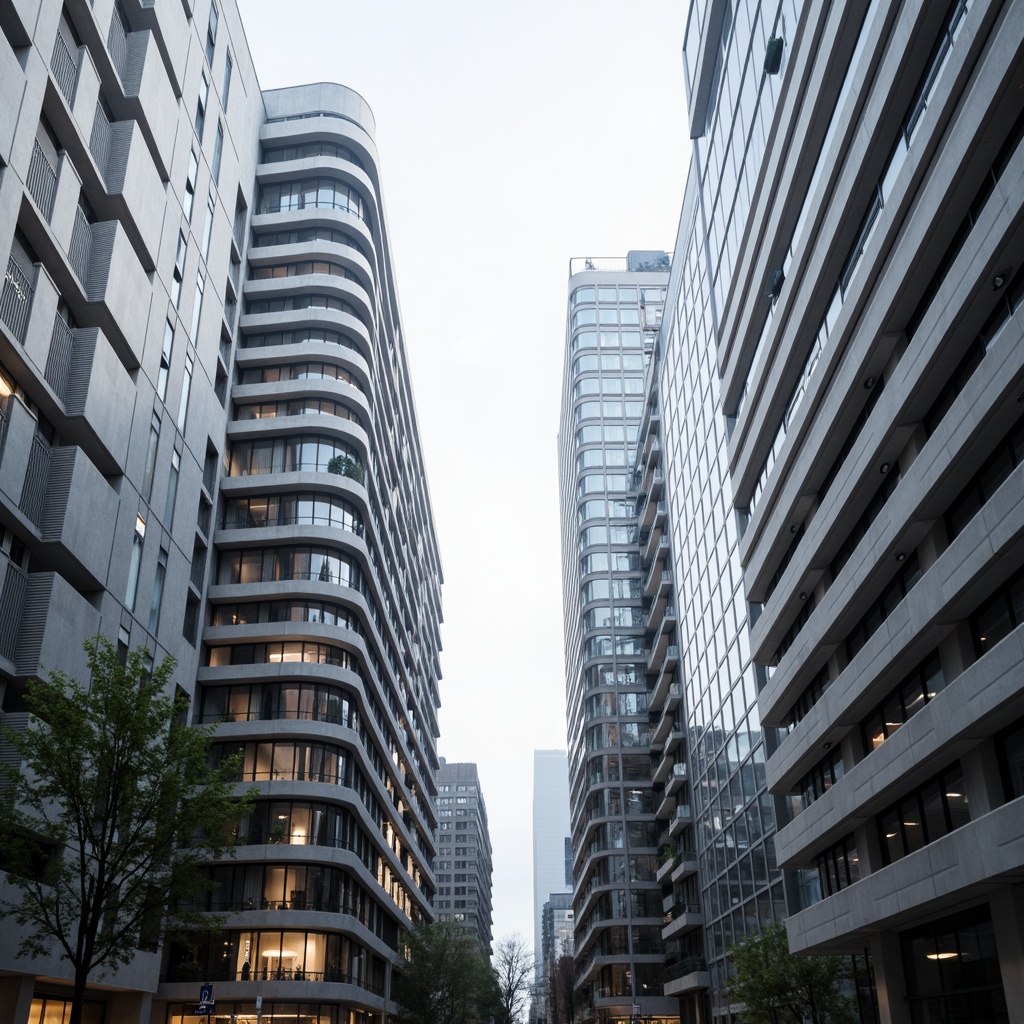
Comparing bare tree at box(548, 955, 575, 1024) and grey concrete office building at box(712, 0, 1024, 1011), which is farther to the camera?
bare tree at box(548, 955, 575, 1024)

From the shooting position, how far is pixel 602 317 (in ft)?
350

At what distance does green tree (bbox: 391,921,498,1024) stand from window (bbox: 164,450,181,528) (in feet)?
130

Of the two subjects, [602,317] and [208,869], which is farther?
[602,317]

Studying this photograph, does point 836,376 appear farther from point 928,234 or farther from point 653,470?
point 653,470

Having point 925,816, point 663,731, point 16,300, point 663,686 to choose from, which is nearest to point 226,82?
point 16,300

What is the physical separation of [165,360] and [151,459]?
15.6ft

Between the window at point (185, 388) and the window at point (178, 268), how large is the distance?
2.66 m

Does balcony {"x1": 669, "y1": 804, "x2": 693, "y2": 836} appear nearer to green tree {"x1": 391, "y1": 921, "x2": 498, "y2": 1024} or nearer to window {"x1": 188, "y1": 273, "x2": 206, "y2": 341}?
green tree {"x1": 391, "y1": 921, "x2": 498, "y2": 1024}

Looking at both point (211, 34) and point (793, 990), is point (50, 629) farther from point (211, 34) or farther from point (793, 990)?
→ point (211, 34)

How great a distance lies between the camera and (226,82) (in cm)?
5309

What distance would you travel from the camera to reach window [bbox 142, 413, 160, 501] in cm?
3856

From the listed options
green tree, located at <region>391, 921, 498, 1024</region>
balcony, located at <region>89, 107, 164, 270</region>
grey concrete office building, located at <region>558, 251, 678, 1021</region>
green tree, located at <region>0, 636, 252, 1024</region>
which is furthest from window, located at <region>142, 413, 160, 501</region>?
grey concrete office building, located at <region>558, 251, 678, 1021</region>

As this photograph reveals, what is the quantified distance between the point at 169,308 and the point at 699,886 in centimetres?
4844

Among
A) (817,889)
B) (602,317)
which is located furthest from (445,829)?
(817,889)
